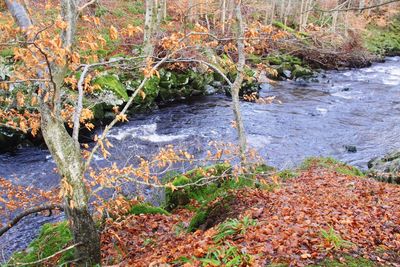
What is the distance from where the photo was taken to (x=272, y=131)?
17.0m

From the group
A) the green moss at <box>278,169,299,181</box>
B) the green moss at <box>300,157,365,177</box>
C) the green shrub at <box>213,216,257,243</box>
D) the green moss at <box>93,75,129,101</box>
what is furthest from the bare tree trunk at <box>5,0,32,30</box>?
the green moss at <box>93,75,129,101</box>

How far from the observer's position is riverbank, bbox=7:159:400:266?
179 inches

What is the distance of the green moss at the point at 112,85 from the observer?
1734 centimetres

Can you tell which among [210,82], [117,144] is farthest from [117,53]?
[117,144]

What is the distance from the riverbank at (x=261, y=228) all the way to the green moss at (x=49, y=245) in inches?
1.0

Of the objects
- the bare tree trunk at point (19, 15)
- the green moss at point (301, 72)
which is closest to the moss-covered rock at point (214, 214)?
the bare tree trunk at point (19, 15)

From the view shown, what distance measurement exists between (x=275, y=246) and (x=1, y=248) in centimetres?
729

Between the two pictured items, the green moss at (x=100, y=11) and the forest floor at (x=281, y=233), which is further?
the green moss at (x=100, y=11)

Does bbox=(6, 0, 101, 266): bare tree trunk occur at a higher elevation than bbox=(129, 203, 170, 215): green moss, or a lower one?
higher

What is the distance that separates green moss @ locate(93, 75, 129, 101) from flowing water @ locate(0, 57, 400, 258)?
147 cm

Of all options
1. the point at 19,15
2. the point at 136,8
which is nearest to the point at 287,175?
the point at 19,15

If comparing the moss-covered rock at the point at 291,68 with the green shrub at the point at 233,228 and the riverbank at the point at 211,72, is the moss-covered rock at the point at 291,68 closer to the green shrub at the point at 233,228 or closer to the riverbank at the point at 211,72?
the riverbank at the point at 211,72

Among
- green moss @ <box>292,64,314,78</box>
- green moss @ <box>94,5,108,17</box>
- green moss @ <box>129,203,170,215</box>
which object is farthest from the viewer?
green moss @ <box>292,64,314,78</box>

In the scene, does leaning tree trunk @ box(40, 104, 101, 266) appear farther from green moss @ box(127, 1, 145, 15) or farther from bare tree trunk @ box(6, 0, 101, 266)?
green moss @ box(127, 1, 145, 15)
